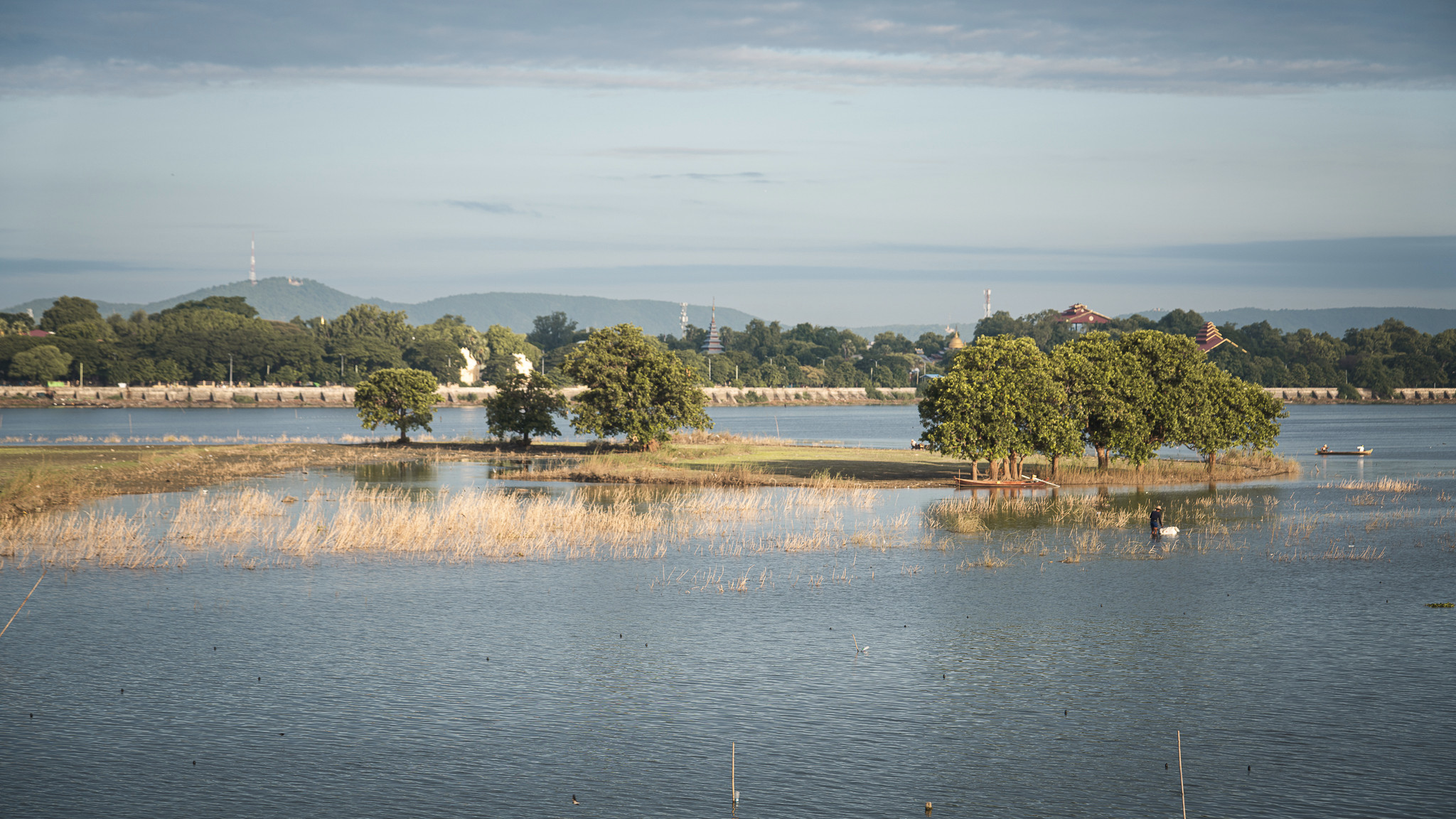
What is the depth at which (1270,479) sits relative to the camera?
248 ft

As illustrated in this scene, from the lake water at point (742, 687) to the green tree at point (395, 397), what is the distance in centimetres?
5454

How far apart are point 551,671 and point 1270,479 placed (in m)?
63.8

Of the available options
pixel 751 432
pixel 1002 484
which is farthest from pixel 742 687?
pixel 751 432

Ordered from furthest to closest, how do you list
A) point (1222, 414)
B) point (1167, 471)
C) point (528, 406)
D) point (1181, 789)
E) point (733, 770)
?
point (528, 406)
point (1167, 471)
point (1222, 414)
point (733, 770)
point (1181, 789)

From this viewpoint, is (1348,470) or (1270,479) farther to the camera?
(1348,470)

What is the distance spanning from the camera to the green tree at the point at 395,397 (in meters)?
94.7

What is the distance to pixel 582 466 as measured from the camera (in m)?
75.4

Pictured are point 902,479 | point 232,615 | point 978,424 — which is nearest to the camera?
point 232,615

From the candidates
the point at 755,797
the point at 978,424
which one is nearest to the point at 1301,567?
the point at 978,424

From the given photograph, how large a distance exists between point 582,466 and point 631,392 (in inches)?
395

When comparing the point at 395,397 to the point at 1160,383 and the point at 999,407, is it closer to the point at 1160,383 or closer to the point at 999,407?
the point at 999,407

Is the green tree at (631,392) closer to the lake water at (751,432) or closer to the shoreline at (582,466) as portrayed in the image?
the shoreline at (582,466)

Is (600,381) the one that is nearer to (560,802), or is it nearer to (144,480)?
(144,480)

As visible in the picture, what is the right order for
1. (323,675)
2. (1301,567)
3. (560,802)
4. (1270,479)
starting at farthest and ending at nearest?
1. (1270,479)
2. (1301,567)
3. (323,675)
4. (560,802)
